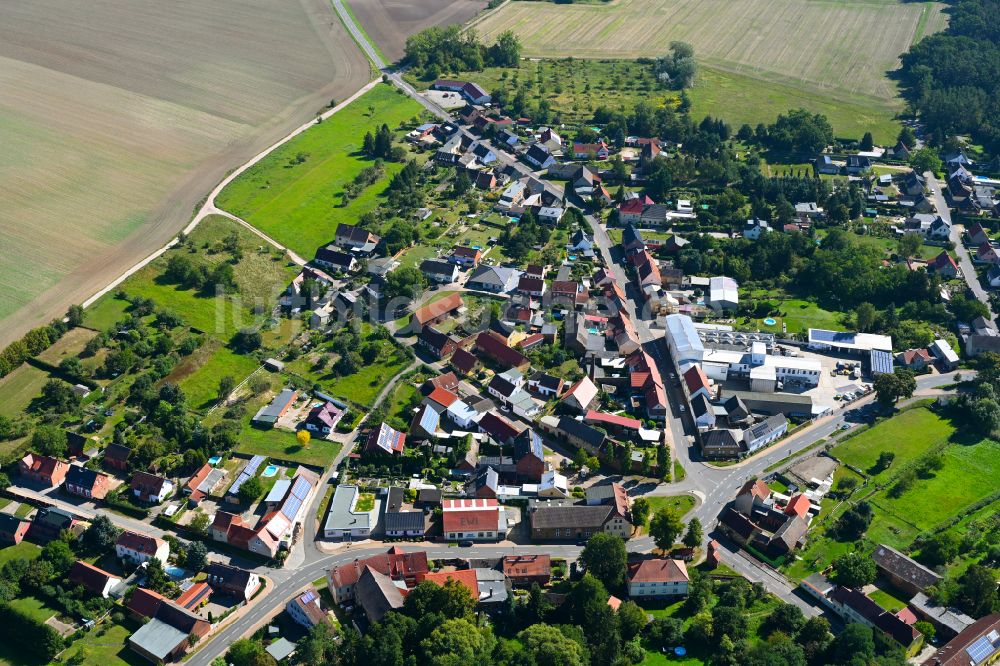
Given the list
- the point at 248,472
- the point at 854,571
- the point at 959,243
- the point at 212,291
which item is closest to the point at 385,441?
the point at 248,472

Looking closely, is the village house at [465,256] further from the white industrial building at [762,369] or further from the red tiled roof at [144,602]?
the red tiled roof at [144,602]

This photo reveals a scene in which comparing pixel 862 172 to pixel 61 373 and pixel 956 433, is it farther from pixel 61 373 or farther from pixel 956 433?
pixel 61 373

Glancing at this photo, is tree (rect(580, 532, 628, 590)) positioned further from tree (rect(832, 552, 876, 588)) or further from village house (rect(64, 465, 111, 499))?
village house (rect(64, 465, 111, 499))

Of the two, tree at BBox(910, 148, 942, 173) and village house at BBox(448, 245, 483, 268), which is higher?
tree at BBox(910, 148, 942, 173)

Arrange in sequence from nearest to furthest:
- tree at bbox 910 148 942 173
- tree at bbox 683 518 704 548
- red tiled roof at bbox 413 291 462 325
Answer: tree at bbox 683 518 704 548, red tiled roof at bbox 413 291 462 325, tree at bbox 910 148 942 173

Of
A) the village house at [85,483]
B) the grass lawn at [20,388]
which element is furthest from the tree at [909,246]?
the grass lawn at [20,388]

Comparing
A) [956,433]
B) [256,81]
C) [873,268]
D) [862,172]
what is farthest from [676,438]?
[256,81]

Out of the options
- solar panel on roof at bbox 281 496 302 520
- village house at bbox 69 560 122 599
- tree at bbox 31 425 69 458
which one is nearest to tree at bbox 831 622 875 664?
solar panel on roof at bbox 281 496 302 520
